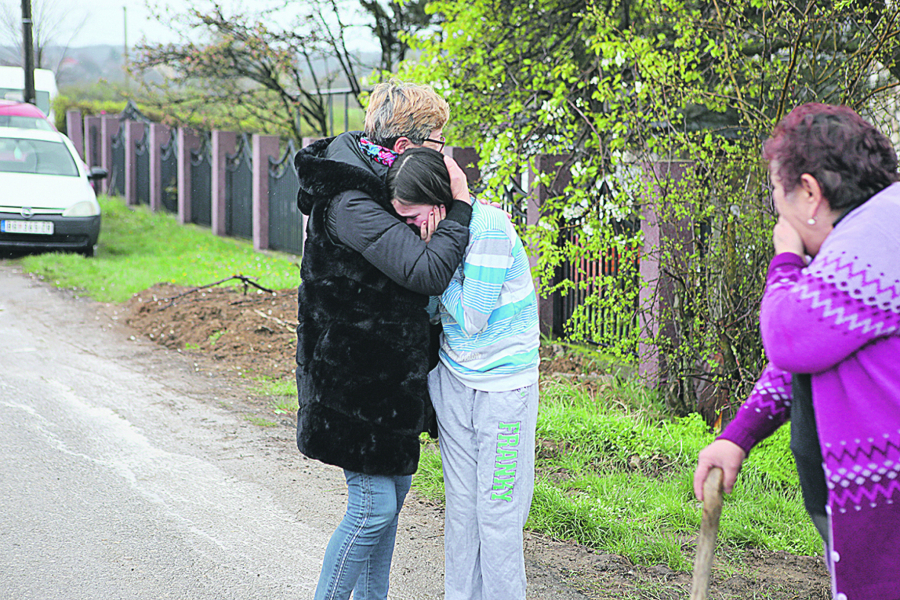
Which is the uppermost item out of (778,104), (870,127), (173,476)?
(778,104)

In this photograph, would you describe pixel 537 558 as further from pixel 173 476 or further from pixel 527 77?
pixel 527 77

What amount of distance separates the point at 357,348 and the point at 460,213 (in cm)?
53

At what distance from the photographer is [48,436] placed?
5418 mm

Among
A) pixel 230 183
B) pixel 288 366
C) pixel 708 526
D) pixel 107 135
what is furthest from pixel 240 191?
pixel 708 526

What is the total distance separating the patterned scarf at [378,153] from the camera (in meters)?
2.77

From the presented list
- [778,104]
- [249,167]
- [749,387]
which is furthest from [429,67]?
[249,167]

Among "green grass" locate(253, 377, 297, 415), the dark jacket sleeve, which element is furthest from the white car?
the dark jacket sleeve

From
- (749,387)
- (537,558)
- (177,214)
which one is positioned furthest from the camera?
(177,214)

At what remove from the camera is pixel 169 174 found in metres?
19.7

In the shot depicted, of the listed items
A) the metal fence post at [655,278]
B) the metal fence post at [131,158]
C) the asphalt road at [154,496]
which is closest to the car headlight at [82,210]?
the asphalt road at [154,496]

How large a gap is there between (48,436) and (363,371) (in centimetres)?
359

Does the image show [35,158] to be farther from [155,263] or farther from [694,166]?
[694,166]

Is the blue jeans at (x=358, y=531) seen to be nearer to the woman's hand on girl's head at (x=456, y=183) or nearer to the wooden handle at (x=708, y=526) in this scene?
the woman's hand on girl's head at (x=456, y=183)

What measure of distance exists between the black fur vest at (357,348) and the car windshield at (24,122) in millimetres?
14171
